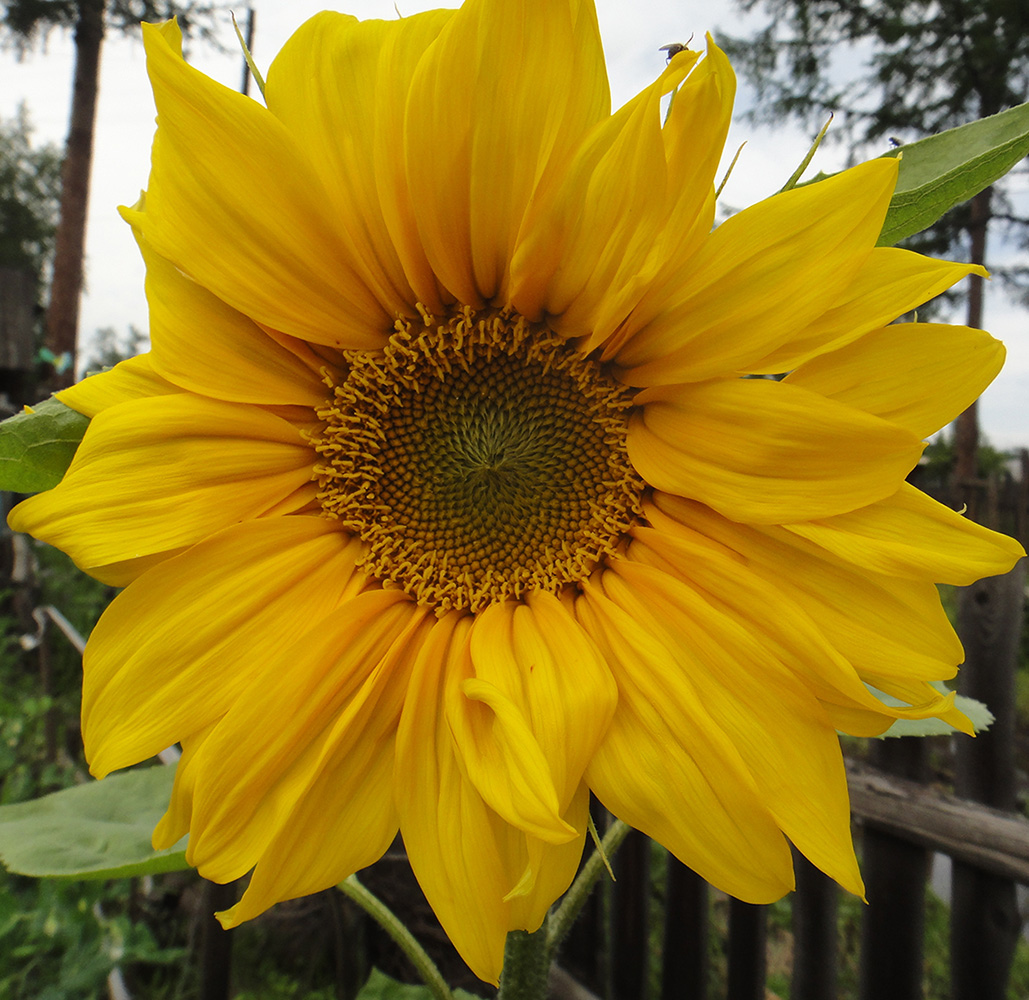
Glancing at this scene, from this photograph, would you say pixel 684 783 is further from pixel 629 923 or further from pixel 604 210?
pixel 629 923

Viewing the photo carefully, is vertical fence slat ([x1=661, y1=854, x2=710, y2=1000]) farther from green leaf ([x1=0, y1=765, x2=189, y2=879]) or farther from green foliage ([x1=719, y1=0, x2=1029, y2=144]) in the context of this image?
green foliage ([x1=719, y1=0, x2=1029, y2=144])

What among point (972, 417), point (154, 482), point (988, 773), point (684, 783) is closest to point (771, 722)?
point (684, 783)

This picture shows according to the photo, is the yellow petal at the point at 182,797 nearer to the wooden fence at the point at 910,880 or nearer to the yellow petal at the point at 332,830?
the yellow petal at the point at 332,830

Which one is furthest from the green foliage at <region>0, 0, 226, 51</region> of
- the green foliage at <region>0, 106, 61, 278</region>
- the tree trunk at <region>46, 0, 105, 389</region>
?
the green foliage at <region>0, 106, 61, 278</region>

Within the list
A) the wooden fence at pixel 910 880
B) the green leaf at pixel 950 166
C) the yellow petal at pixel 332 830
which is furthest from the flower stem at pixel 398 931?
the wooden fence at pixel 910 880

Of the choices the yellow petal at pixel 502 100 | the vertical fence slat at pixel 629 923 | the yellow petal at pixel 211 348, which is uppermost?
the yellow petal at pixel 502 100

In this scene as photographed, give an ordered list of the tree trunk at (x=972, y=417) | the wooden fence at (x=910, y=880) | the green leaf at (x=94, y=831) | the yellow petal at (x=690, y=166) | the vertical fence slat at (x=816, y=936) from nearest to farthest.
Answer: the yellow petal at (x=690, y=166) < the green leaf at (x=94, y=831) < the wooden fence at (x=910, y=880) < the vertical fence slat at (x=816, y=936) < the tree trunk at (x=972, y=417)

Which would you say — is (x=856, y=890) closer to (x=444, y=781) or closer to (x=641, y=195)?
(x=444, y=781)
